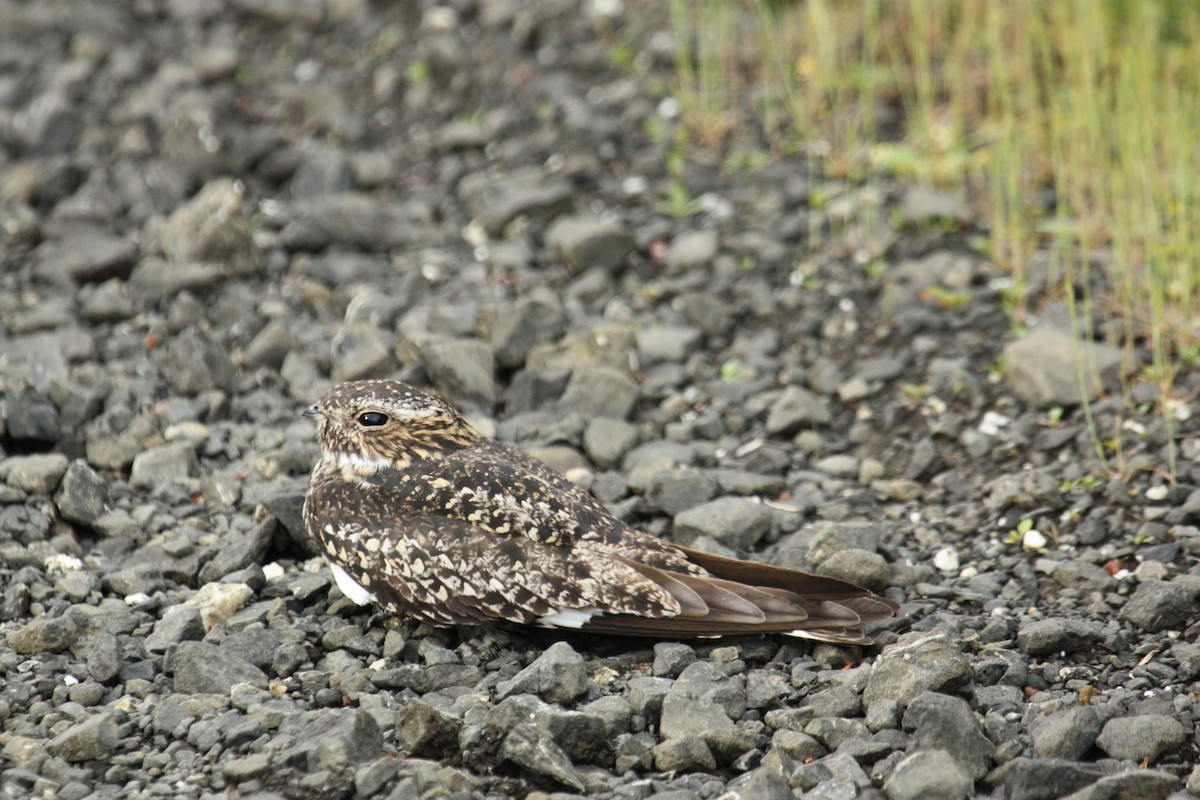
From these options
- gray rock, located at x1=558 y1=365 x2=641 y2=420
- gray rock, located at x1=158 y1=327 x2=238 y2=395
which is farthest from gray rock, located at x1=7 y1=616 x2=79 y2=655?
gray rock, located at x1=558 y1=365 x2=641 y2=420

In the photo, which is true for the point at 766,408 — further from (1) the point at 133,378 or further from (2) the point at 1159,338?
(1) the point at 133,378

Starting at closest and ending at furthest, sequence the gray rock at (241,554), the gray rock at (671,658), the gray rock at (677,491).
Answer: the gray rock at (671,658), the gray rock at (241,554), the gray rock at (677,491)

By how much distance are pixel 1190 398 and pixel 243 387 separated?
157 inches

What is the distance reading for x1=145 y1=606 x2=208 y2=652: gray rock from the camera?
420 cm

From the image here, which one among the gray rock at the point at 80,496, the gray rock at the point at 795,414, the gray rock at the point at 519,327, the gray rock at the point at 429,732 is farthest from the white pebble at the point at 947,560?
the gray rock at the point at 80,496

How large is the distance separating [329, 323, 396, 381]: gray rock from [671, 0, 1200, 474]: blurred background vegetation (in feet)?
8.12

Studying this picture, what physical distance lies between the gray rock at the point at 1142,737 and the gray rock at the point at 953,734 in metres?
0.32

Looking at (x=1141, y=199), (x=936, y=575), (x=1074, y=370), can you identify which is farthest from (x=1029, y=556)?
(x=1141, y=199)

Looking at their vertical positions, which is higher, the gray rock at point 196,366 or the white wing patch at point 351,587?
the gray rock at point 196,366

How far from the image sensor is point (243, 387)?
586cm

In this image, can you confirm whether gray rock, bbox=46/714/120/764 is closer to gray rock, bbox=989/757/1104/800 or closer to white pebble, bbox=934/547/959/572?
gray rock, bbox=989/757/1104/800

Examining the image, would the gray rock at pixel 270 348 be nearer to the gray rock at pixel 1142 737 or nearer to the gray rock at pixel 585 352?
the gray rock at pixel 585 352

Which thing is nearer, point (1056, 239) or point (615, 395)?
point (615, 395)

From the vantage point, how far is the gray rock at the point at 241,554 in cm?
460
